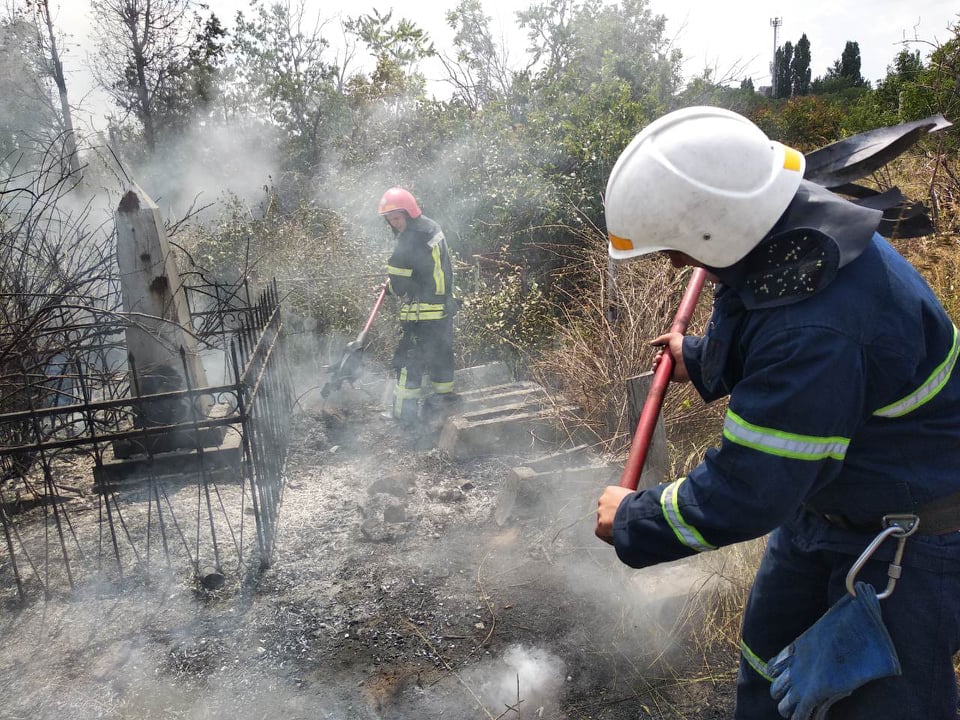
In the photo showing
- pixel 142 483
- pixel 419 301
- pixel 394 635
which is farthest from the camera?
pixel 419 301

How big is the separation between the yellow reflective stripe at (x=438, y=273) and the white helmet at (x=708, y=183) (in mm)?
5099

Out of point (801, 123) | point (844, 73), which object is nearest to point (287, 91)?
point (801, 123)

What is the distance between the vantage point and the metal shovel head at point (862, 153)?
2857 millimetres

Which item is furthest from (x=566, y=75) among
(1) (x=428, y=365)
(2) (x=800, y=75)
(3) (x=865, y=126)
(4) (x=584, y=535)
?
(2) (x=800, y=75)

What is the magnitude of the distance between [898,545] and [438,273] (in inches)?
217

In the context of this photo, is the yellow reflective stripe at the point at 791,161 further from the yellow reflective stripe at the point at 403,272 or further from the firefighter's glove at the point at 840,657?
the yellow reflective stripe at the point at 403,272

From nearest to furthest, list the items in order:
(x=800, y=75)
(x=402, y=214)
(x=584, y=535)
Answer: (x=584, y=535) < (x=402, y=214) < (x=800, y=75)

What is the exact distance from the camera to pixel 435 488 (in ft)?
17.9

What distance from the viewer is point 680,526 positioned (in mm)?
1751

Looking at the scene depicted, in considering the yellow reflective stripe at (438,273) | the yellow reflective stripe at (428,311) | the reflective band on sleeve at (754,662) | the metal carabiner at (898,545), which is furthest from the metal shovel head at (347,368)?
the metal carabiner at (898,545)

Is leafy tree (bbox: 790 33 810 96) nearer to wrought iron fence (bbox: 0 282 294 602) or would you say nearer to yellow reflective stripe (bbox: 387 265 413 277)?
yellow reflective stripe (bbox: 387 265 413 277)

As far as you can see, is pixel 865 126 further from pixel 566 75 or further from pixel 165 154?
pixel 165 154

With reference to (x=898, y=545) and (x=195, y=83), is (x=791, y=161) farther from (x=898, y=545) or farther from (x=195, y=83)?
(x=195, y=83)

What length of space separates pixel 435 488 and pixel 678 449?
6.50 ft
